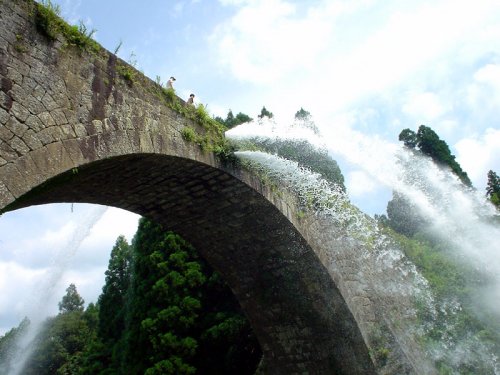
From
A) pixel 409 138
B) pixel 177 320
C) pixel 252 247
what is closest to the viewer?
pixel 252 247

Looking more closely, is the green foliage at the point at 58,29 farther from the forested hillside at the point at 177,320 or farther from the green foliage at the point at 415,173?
the forested hillside at the point at 177,320

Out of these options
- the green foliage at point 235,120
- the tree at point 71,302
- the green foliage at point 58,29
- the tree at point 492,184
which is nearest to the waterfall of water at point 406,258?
the green foliage at point 58,29

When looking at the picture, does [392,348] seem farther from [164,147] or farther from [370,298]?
[164,147]

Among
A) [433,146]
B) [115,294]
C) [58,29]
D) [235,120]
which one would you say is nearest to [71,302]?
[115,294]

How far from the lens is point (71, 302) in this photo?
1922 inches

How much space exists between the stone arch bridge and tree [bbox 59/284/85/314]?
143ft

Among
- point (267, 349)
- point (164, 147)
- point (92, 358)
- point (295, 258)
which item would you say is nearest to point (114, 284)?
point (92, 358)

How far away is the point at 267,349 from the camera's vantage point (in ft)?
32.3

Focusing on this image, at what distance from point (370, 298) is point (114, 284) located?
660 inches

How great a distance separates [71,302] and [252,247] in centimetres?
4541

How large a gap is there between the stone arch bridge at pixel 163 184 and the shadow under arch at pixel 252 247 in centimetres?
2

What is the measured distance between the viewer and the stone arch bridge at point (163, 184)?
4047 millimetres

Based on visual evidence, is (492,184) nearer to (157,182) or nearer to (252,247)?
(252,247)

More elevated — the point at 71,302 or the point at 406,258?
the point at 71,302
